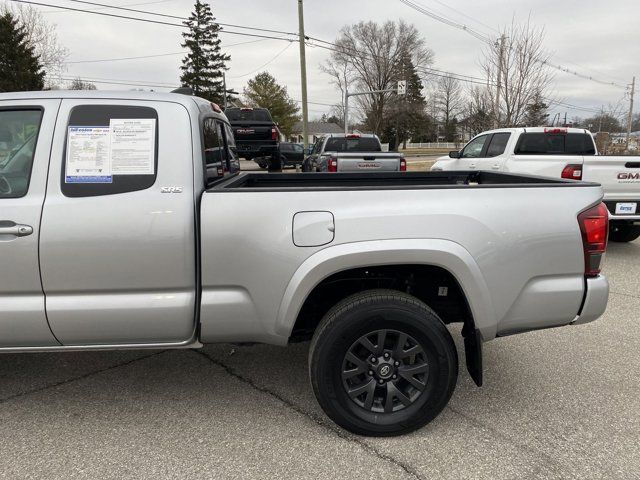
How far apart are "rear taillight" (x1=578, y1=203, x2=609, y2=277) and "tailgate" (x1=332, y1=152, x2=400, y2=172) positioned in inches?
314

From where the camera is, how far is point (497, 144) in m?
8.55

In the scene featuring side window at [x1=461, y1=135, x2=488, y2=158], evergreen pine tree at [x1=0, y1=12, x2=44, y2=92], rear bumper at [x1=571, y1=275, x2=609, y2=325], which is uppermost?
evergreen pine tree at [x1=0, y1=12, x2=44, y2=92]

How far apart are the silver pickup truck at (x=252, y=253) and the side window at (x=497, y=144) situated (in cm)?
597

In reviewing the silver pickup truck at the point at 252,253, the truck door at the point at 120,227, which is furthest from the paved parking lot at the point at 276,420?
the truck door at the point at 120,227

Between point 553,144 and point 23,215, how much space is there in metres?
7.92

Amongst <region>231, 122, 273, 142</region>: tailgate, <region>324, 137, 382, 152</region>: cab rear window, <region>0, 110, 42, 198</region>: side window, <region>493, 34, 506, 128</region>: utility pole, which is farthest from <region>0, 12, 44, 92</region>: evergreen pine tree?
<region>0, 110, 42, 198</region>: side window

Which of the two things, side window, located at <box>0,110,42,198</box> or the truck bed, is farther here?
the truck bed

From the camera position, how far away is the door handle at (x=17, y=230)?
2.54 m

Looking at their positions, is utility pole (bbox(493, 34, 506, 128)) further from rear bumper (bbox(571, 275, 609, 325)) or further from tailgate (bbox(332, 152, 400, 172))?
rear bumper (bbox(571, 275, 609, 325))

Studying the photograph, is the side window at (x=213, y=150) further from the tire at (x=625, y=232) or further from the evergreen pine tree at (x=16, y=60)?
the evergreen pine tree at (x=16, y=60)

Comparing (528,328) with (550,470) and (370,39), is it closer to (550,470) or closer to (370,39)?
(550,470)

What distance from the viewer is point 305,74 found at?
24.5m

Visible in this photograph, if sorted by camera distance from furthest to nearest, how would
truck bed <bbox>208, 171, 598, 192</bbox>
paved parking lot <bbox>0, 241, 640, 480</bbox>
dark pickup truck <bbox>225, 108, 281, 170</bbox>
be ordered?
dark pickup truck <bbox>225, 108, 281, 170</bbox> → truck bed <bbox>208, 171, 598, 192</bbox> → paved parking lot <bbox>0, 241, 640, 480</bbox>

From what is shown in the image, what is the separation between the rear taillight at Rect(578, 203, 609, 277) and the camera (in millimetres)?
2682
